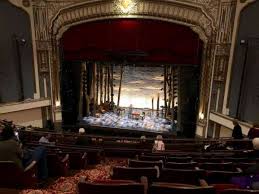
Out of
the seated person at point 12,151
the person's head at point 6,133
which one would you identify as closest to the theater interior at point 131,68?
the seated person at point 12,151

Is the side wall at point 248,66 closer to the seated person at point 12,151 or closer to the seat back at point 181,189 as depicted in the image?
the seat back at point 181,189

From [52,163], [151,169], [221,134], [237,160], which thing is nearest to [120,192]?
[151,169]

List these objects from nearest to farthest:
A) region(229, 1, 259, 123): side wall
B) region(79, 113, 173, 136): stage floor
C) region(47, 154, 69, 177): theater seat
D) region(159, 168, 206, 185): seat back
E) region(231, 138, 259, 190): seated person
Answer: region(231, 138, 259, 190): seated person < region(159, 168, 206, 185): seat back < region(47, 154, 69, 177): theater seat < region(229, 1, 259, 123): side wall < region(79, 113, 173, 136): stage floor

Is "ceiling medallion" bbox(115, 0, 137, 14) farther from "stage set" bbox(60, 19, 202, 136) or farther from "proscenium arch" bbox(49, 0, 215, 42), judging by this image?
"stage set" bbox(60, 19, 202, 136)

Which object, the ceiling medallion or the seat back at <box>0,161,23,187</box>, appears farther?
the ceiling medallion

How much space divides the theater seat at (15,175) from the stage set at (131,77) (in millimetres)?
6273

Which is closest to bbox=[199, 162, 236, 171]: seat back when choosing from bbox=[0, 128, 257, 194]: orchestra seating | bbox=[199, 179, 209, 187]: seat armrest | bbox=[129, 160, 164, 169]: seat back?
bbox=[0, 128, 257, 194]: orchestra seating

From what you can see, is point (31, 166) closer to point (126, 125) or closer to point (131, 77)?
point (126, 125)

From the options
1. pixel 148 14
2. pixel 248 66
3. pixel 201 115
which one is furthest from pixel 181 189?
pixel 148 14

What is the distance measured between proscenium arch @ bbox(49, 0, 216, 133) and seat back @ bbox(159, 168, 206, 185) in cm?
577

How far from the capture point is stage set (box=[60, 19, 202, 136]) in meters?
8.64

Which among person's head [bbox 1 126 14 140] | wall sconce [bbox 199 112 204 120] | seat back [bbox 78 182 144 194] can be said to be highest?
person's head [bbox 1 126 14 140]

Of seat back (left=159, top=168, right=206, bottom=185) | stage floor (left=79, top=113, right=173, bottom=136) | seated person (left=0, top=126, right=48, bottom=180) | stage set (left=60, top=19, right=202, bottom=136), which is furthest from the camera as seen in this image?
stage floor (left=79, top=113, right=173, bottom=136)

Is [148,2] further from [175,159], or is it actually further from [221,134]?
[175,159]
